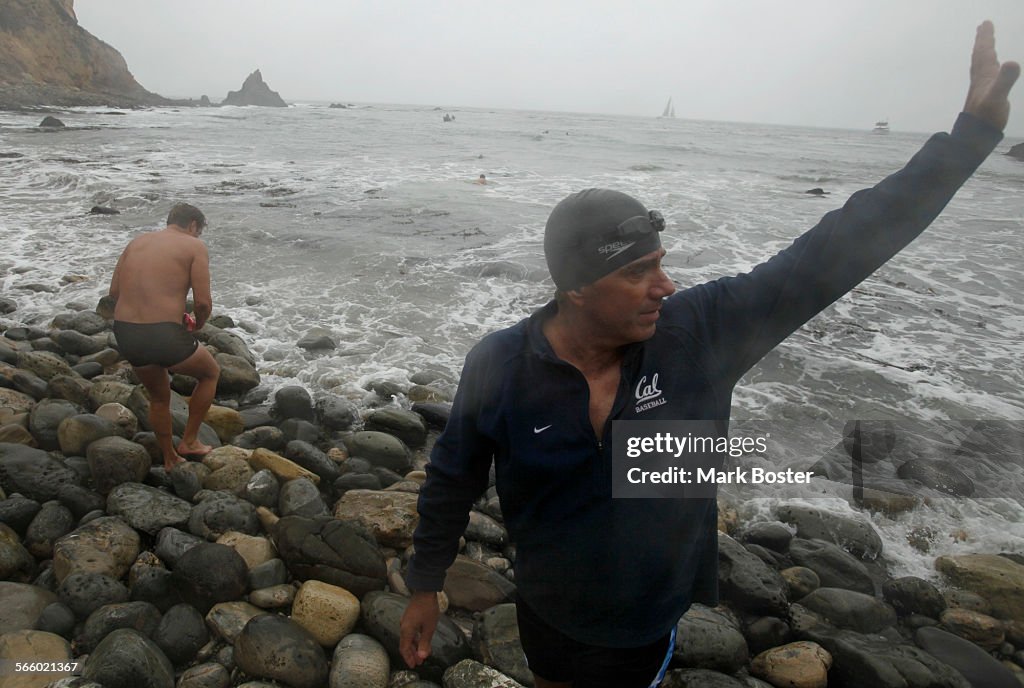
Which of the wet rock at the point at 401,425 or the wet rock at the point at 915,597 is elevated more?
the wet rock at the point at 401,425

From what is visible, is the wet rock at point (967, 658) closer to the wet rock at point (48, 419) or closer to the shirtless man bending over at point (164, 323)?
the shirtless man bending over at point (164, 323)

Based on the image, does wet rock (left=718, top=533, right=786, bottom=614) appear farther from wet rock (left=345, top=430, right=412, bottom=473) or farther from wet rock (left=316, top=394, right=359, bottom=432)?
wet rock (left=316, top=394, right=359, bottom=432)

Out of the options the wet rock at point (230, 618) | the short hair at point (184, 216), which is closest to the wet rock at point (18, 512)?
the wet rock at point (230, 618)

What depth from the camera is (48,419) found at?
4.66 meters

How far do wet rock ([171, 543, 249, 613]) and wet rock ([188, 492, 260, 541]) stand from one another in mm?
482

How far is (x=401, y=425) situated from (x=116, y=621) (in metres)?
2.92

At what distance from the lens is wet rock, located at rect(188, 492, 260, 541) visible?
371 centimetres

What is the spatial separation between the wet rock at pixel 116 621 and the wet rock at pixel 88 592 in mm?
64

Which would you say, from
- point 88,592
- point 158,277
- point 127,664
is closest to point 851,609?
point 127,664

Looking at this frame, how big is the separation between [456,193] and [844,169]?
1173 inches

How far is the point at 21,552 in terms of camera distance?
333 centimetres

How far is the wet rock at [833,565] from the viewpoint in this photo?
4.04 meters

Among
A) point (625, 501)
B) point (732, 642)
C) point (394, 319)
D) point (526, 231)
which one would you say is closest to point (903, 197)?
point (625, 501)

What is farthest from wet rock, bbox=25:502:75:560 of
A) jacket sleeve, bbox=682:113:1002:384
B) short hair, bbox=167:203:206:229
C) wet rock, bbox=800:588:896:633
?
wet rock, bbox=800:588:896:633
